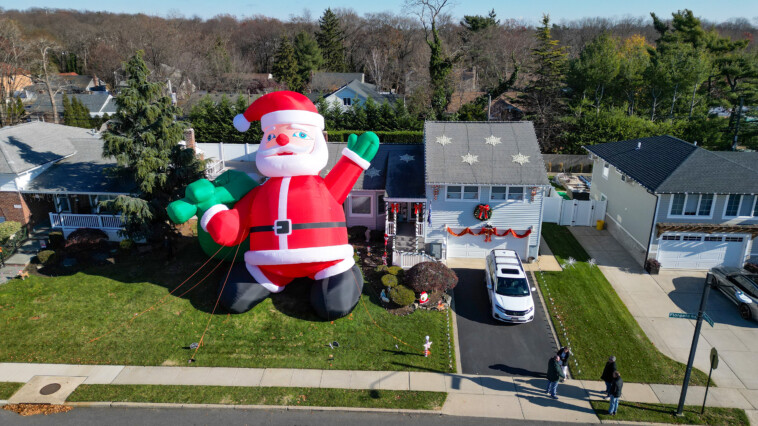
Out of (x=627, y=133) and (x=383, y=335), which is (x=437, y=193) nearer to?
(x=383, y=335)

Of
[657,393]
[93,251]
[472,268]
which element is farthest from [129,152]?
[657,393]

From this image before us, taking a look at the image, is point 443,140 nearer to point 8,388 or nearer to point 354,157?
point 354,157

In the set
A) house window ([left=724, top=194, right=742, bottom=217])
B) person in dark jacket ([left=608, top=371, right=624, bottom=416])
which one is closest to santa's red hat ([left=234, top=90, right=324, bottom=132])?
person in dark jacket ([left=608, top=371, right=624, bottom=416])

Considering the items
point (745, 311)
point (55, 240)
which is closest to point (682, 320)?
point (745, 311)

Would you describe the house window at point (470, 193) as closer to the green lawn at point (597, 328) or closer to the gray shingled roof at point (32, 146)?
the green lawn at point (597, 328)

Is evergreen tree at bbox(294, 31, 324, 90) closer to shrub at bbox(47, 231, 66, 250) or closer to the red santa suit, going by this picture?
shrub at bbox(47, 231, 66, 250)

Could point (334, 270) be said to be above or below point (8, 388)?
above
